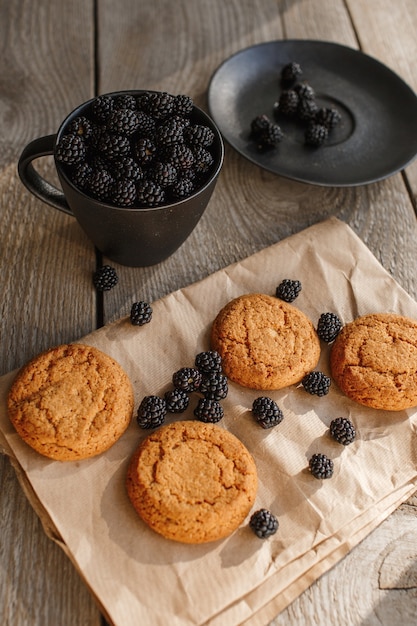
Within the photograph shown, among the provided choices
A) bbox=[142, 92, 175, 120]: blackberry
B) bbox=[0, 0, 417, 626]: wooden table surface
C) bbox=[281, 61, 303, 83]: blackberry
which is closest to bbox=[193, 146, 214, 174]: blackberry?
bbox=[142, 92, 175, 120]: blackberry

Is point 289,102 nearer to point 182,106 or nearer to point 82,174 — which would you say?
point 182,106

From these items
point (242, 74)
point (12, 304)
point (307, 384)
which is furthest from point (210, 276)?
point (242, 74)

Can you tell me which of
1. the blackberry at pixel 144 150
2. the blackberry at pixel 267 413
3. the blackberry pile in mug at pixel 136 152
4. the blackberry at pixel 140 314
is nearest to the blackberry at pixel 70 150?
the blackberry pile in mug at pixel 136 152

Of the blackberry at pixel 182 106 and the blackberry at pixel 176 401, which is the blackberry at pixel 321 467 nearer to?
the blackberry at pixel 176 401

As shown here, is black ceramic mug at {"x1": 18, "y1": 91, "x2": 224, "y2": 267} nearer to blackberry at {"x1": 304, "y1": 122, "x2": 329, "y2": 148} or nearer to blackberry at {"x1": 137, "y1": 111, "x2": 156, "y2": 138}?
blackberry at {"x1": 137, "y1": 111, "x2": 156, "y2": 138}

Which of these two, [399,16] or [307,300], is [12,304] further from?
[399,16]

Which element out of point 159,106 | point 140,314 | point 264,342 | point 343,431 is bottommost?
point 343,431

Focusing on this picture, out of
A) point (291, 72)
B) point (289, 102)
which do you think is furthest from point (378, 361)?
point (291, 72)

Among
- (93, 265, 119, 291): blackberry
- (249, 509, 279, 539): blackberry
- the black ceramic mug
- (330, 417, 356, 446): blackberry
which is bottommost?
(330, 417, 356, 446): blackberry
